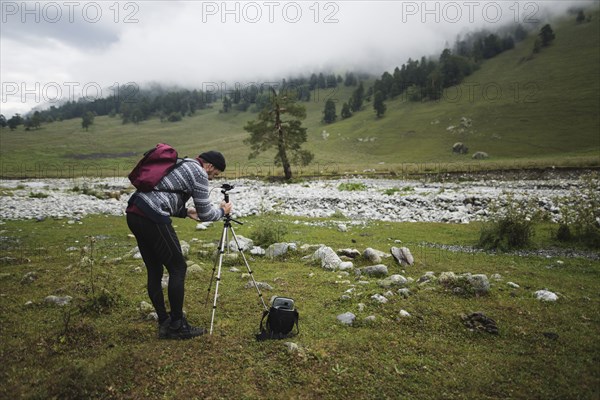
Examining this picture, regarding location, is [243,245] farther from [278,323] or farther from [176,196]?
[176,196]

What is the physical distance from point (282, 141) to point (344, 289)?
118ft

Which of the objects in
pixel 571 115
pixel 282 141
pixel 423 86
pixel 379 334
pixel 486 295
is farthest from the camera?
pixel 423 86

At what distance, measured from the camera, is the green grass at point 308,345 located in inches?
181

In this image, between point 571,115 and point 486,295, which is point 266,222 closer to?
point 486,295

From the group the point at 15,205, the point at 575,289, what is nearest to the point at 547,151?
the point at 575,289

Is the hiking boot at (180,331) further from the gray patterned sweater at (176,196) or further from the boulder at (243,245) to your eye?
the boulder at (243,245)

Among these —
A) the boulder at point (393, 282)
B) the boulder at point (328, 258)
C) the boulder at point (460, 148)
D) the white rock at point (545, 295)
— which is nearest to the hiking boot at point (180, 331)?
the boulder at point (393, 282)

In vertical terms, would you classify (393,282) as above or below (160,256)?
below

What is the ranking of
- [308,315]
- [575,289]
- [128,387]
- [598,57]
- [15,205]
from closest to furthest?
[128,387]
[308,315]
[575,289]
[15,205]
[598,57]

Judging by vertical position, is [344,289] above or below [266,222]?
below

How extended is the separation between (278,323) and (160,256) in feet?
7.86

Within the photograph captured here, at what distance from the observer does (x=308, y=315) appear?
674cm

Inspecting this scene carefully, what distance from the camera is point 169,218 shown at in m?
5.33

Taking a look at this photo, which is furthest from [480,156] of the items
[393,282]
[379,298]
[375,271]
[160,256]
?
[160,256]
